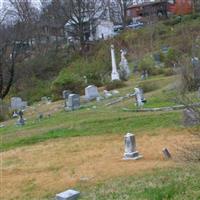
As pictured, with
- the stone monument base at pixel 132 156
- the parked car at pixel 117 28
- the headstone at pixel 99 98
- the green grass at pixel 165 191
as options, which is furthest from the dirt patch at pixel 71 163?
the parked car at pixel 117 28

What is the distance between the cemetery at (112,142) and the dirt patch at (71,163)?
0.09 ft

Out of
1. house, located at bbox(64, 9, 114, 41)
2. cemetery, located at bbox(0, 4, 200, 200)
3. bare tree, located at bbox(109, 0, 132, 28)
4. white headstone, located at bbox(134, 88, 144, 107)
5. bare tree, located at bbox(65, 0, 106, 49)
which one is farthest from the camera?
bare tree, located at bbox(109, 0, 132, 28)

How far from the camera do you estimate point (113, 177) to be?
10242 millimetres

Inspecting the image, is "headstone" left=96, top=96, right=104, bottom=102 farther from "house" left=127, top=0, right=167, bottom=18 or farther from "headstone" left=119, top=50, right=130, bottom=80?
"house" left=127, top=0, right=167, bottom=18

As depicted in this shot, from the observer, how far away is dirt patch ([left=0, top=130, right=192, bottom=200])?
10594 mm

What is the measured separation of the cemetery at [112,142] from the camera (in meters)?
7.91

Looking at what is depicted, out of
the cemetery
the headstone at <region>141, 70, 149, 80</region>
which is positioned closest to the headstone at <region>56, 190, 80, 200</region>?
the cemetery

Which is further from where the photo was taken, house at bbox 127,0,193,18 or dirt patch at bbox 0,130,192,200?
house at bbox 127,0,193,18

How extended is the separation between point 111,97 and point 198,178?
18516 mm

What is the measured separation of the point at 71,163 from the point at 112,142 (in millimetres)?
2314

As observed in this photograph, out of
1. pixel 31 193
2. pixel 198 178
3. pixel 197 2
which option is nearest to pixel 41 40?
pixel 197 2

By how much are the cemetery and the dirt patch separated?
3 cm

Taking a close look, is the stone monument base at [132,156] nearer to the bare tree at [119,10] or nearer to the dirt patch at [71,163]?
the dirt patch at [71,163]

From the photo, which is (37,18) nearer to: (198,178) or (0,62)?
(0,62)
